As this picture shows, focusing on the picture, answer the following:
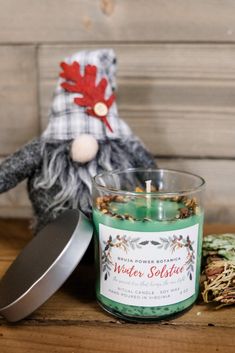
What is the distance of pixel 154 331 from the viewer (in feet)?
1.32

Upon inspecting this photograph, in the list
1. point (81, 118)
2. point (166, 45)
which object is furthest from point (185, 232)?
point (166, 45)

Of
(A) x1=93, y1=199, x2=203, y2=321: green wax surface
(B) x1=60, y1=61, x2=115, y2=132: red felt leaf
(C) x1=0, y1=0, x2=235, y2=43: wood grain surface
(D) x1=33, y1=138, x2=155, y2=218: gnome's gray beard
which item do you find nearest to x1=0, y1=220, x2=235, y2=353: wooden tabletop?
(A) x1=93, y1=199, x2=203, y2=321: green wax surface

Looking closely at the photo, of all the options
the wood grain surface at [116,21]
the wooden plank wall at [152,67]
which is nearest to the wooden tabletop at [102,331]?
the wooden plank wall at [152,67]

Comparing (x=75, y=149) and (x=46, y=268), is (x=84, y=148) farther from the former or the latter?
(x=46, y=268)

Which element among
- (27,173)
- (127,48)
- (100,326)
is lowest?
(100,326)

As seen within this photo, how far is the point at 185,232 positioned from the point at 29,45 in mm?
487

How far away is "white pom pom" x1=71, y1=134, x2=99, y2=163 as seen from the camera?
0.53 metres

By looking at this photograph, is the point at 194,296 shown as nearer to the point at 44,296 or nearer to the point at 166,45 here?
the point at 44,296

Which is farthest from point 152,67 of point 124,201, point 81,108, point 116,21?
point 124,201

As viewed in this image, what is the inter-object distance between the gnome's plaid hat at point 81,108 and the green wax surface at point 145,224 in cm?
15

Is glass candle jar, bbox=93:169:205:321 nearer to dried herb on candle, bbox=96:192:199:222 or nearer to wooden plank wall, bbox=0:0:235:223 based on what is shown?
dried herb on candle, bbox=96:192:199:222

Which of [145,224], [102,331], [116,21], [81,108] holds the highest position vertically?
[116,21]

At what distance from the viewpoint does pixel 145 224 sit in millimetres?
397

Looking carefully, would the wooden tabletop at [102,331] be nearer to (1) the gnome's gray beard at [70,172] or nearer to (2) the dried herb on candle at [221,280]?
(2) the dried herb on candle at [221,280]
